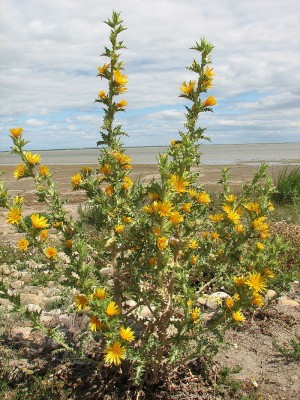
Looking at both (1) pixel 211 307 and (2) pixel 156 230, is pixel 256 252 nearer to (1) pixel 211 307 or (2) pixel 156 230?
(1) pixel 211 307

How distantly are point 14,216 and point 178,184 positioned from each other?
1.02 m

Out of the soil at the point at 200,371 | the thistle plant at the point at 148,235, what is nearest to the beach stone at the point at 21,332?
the soil at the point at 200,371

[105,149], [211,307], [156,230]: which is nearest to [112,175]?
[105,149]

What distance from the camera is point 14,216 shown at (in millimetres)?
2443

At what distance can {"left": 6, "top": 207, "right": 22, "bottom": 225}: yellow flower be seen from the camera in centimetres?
242

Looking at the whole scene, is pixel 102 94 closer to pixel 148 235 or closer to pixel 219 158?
pixel 148 235

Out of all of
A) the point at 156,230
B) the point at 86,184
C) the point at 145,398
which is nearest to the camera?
the point at 156,230

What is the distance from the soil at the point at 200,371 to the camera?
9.59 ft

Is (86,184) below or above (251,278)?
above

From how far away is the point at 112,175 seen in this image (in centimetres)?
276

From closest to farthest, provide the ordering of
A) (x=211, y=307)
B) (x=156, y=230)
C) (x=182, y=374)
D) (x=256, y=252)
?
(x=156, y=230)
(x=182, y=374)
(x=256, y=252)
(x=211, y=307)

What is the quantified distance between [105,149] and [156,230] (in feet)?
2.48

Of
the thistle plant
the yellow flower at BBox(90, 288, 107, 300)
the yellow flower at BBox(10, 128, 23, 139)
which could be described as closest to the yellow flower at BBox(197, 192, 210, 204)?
the thistle plant

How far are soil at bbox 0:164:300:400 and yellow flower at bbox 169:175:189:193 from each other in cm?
117
